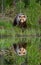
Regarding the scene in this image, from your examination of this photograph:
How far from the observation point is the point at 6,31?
21344 millimetres

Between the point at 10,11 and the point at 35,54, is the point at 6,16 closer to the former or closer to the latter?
the point at 10,11

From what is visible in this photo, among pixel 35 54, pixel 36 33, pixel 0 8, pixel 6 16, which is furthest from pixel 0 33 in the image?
pixel 35 54

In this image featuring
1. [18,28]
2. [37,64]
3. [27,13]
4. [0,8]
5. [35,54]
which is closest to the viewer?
[37,64]

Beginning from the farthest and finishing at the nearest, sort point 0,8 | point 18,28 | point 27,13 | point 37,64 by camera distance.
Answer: point 0,8
point 27,13
point 18,28
point 37,64

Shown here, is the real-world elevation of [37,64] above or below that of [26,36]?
above

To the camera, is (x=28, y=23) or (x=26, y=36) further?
(x=28, y=23)

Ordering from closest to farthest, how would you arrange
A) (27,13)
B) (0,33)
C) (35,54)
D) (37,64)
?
(37,64) → (35,54) → (0,33) → (27,13)

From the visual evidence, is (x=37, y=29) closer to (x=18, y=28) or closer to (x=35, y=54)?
(x=18, y=28)

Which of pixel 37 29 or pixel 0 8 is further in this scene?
pixel 0 8

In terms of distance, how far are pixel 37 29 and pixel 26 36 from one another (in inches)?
69.4

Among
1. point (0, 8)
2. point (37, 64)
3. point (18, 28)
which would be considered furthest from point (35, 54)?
point (0, 8)

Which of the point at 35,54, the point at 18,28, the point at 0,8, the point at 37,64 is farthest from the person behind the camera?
the point at 0,8

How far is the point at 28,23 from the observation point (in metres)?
23.5

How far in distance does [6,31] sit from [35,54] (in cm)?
929
